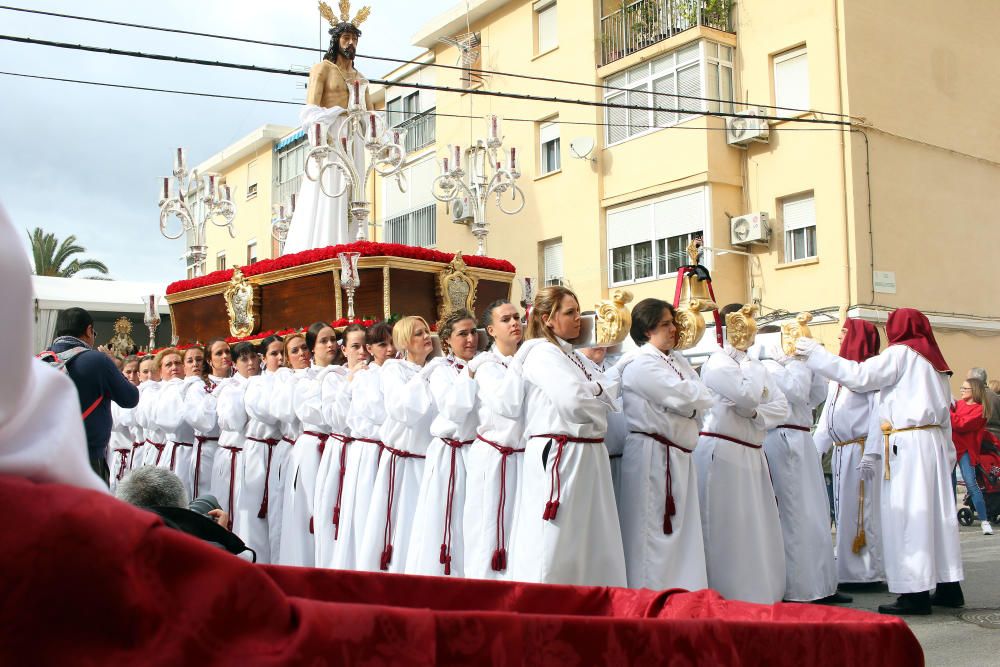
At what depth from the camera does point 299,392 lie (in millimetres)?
8031

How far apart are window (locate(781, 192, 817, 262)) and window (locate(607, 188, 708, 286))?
61.4 inches

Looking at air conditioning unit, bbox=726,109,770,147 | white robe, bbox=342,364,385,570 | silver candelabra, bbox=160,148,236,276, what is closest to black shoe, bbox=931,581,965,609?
white robe, bbox=342,364,385,570


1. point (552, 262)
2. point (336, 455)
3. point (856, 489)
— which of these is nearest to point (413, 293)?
point (336, 455)

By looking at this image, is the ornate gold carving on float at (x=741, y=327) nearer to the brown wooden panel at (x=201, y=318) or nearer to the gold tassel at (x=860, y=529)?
the gold tassel at (x=860, y=529)

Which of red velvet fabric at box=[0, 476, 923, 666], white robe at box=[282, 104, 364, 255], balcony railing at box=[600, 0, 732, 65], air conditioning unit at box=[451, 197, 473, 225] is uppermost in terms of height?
balcony railing at box=[600, 0, 732, 65]

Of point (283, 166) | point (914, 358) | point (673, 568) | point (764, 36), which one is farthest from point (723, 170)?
point (283, 166)

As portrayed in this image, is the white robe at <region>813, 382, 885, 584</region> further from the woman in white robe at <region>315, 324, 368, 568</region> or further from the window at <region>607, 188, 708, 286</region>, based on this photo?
the window at <region>607, 188, 708, 286</region>

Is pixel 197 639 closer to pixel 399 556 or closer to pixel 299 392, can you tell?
pixel 399 556

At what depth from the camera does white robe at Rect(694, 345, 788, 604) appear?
661 centimetres

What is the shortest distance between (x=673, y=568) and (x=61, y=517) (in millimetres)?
5155

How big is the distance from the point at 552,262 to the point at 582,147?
122 inches

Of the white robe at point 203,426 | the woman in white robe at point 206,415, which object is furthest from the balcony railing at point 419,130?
the white robe at point 203,426

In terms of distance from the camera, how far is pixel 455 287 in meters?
10.4

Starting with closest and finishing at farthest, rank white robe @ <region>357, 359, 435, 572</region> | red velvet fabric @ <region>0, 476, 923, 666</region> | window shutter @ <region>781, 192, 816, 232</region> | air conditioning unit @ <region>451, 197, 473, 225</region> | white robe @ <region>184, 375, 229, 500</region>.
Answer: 1. red velvet fabric @ <region>0, 476, 923, 666</region>
2. white robe @ <region>357, 359, 435, 572</region>
3. white robe @ <region>184, 375, 229, 500</region>
4. window shutter @ <region>781, 192, 816, 232</region>
5. air conditioning unit @ <region>451, 197, 473, 225</region>
